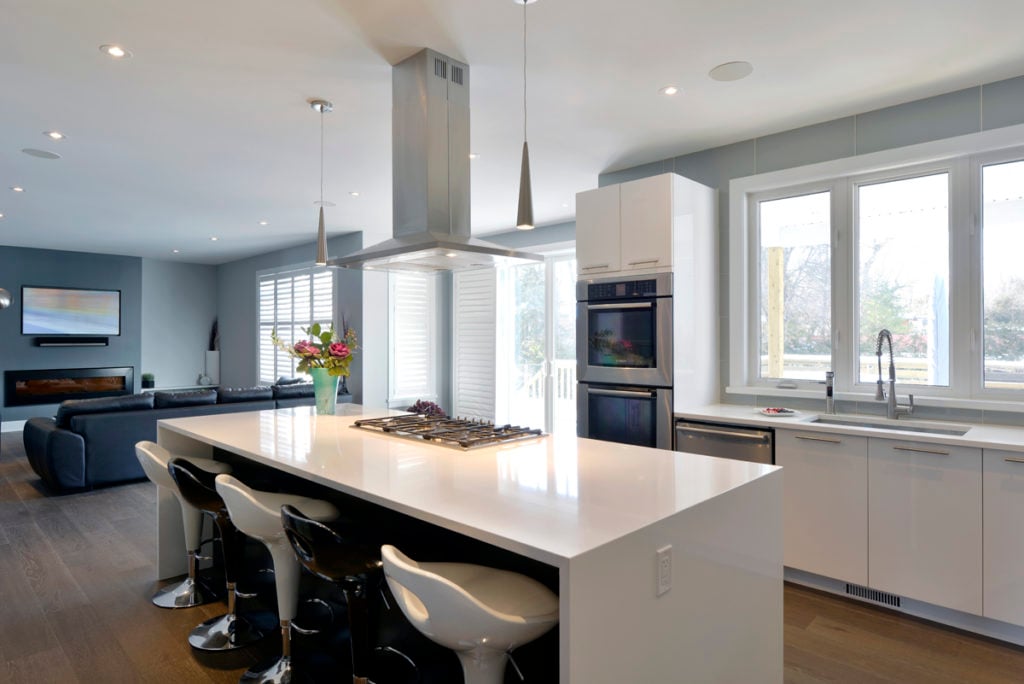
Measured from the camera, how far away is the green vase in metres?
3.44

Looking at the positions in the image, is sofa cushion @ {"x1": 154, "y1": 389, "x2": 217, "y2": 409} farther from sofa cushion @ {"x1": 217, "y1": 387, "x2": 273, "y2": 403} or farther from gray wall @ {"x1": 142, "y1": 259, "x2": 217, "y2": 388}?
gray wall @ {"x1": 142, "y1": 259, "x2": 217, "y2": 388}

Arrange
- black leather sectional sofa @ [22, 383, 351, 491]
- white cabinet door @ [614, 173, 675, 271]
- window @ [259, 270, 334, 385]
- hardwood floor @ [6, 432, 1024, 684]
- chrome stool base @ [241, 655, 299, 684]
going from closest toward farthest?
1. chrome stool base @ [241, 655, 299, 684]
2. hardwood floor @ [6, 432, 1024, 684]
3. white cabinet door @ [614, 173, 675, 271]
4. black leather sectional sofa @ [22, 383, 351, 491]
5. window @ [259, 270, 334, 385]

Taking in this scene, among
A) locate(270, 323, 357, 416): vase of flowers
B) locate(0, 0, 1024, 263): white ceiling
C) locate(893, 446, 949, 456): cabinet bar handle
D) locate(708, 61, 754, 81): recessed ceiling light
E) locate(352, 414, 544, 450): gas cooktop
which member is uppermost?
locate(0, 0, 1024, 263): white ceiling

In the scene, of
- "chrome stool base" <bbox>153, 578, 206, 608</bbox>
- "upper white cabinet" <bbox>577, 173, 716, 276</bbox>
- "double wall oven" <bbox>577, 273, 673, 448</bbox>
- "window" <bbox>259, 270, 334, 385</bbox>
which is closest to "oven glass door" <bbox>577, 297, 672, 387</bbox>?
"double wall oven" <bbox>577, 273, 673, 448</bbox>

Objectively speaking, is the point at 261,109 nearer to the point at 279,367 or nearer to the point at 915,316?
the point at 915,316

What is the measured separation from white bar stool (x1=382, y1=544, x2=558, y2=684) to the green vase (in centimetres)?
214

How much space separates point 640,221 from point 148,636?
346 cm

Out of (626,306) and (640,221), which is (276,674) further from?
(640,221)

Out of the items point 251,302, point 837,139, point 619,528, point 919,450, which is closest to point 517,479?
point 619,528

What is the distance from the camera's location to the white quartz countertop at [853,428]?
2.60m

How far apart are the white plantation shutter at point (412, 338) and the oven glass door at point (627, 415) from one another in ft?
12.8

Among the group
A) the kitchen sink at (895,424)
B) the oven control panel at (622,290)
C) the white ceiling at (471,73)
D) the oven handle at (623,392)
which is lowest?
the kitchen sink at (895,424)

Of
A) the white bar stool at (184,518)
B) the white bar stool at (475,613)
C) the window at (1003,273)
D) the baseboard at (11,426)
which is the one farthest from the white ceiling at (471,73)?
the baseboard at (11,426)

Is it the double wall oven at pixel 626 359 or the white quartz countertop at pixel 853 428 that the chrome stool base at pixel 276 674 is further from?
the white quartz countertop at pixel 853 428
